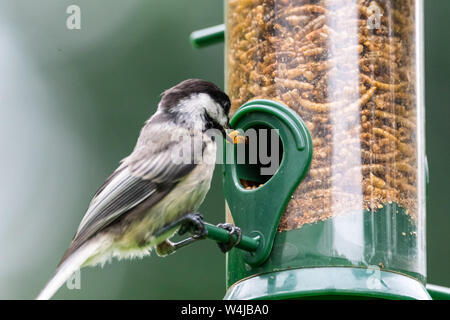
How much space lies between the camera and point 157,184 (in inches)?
171

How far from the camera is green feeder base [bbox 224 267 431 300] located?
4.12m

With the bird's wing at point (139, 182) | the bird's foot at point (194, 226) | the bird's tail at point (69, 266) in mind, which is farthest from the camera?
the bird's wing at point (139, 182)

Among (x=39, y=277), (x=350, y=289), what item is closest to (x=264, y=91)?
(x=350, y=289)

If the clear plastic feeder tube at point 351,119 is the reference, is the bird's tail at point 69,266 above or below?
below

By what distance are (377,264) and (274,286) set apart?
49 cm

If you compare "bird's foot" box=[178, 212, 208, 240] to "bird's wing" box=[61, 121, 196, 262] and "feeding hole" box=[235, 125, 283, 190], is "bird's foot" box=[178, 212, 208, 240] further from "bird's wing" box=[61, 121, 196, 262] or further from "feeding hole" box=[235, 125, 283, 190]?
"feeding hole" box=[235, 125, 283, 190]

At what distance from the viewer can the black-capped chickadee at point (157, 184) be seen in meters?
4.25

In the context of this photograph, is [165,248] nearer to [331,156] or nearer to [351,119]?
[331,156]

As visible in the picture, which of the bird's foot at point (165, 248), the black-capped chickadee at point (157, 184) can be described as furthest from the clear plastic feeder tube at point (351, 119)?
the bird's foot at point (165, 248)

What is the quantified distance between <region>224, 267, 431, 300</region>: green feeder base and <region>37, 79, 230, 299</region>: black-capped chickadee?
51cm

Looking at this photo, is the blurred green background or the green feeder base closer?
the green feeder base

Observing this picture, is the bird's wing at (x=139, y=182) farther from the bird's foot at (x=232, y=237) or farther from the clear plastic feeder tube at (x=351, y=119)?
the clear plastic feeder tube at (x=351, y=119)

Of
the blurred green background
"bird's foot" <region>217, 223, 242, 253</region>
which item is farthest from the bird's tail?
the blurred green background
